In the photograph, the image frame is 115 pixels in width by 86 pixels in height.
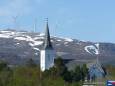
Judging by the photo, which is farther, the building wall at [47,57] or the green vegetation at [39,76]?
the building wall at [47,57]

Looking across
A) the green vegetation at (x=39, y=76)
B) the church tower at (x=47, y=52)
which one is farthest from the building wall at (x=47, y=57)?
the green vegetation at (x=39, y=76)

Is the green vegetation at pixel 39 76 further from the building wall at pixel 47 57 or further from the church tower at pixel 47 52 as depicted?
the church tower at pixel 47 52

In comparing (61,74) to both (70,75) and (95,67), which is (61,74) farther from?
(95,67)

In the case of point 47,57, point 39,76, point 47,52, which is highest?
point 39,76

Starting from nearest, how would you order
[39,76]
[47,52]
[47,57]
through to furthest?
[39,76]
[47,52]
[47,57]

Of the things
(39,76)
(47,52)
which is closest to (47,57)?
(47,52)

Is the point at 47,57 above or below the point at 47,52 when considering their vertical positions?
below

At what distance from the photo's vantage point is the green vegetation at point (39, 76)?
50688 millimetres

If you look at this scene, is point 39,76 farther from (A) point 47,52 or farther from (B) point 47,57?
(B) point 47,57

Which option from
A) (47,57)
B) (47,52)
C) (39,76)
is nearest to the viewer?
(39,76)

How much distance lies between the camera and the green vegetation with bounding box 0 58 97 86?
50.7 metres

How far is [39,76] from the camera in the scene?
62.8 metres

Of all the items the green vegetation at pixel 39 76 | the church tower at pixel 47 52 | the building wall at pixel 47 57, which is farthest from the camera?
the church tower at pixel 47 52

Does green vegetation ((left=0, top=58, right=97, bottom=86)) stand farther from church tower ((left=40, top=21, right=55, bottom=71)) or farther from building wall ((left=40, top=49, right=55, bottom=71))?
church tower ((left=40, top=21, right=55, bottom=71))
